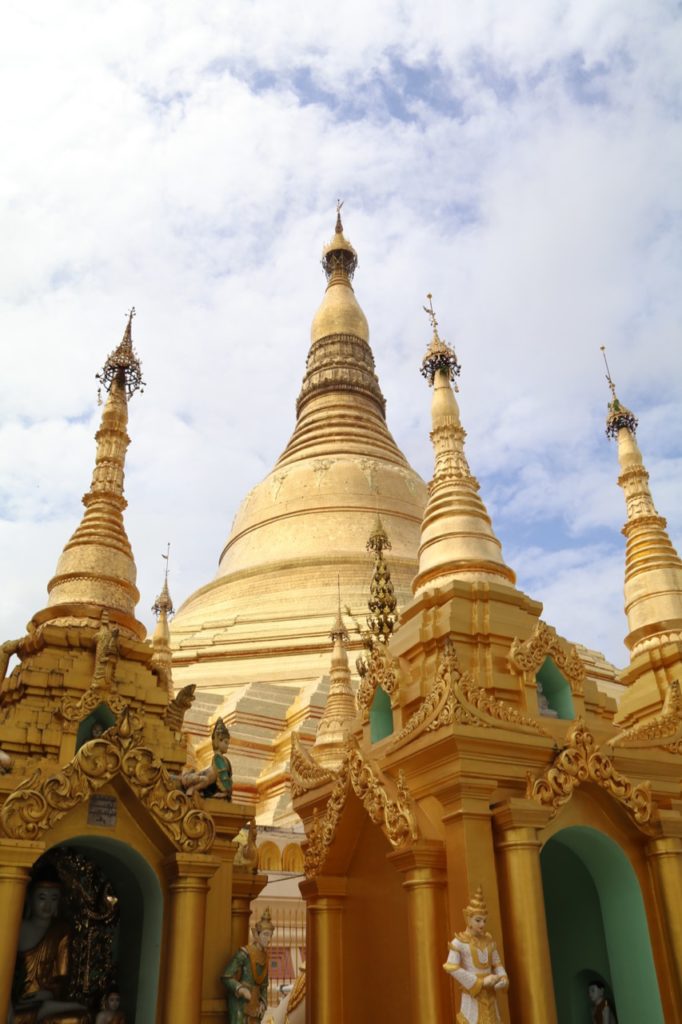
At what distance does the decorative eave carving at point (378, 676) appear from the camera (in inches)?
343

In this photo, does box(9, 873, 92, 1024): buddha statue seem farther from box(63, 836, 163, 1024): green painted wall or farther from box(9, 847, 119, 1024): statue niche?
box(63, 836, 163, 1024): green painted wall

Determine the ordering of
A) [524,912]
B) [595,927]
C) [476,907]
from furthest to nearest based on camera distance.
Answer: [595,927]
[524,912]
[476,907]

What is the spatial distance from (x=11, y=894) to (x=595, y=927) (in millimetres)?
4807

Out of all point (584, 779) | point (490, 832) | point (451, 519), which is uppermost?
point (451, 519)

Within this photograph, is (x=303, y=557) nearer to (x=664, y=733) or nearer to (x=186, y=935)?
(x=664, y=733)

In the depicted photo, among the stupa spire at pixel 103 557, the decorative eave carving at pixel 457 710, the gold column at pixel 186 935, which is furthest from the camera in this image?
the stupa spire at pixel 103 557

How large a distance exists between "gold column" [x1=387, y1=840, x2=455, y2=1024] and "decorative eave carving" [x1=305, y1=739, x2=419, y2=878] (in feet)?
0.56

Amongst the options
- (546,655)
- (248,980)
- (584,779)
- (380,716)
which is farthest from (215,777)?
(546,655)

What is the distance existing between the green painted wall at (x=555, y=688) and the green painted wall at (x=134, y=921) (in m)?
4.11

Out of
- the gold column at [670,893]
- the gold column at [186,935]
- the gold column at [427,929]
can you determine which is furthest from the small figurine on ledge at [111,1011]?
the gold column at [670,893]

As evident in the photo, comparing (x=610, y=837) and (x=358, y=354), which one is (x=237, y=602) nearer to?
(x=358, y=354)

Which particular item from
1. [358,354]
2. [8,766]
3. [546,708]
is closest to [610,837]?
[546,708]

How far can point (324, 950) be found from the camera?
796 centimetres

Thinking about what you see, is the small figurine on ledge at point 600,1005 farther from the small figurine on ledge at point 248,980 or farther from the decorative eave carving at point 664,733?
the small figurine on ledge at point 248,980
